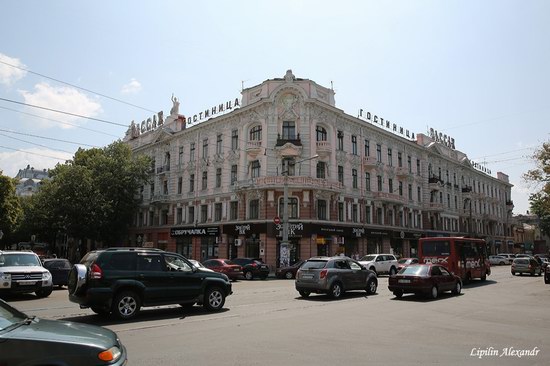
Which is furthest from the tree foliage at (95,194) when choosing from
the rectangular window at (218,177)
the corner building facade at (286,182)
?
the rectangular window at (218,177)

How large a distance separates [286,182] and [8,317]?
27570 millimetres

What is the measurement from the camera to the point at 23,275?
52.8ft

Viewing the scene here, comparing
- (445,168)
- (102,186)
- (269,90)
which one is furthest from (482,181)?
(102,186)

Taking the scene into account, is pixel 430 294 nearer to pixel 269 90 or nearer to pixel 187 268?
pixel 187 268

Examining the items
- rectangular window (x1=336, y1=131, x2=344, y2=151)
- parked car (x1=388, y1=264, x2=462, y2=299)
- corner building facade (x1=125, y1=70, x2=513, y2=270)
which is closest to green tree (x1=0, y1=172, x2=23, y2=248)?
corner building facade (x1=125, y1=70, x2=513, y2=270)

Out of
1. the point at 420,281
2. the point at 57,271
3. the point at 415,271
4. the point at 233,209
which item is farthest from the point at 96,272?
the point at 233,209

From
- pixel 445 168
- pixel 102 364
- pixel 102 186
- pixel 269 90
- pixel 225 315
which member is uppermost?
pixel 269 90

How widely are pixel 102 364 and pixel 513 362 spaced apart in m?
6.68

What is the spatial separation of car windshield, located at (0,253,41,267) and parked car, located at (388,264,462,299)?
14.9m

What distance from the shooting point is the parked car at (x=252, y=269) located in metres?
31.4

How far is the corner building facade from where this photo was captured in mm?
37375

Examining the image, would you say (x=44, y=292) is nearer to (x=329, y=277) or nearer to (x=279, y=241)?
(x=329, y=277)

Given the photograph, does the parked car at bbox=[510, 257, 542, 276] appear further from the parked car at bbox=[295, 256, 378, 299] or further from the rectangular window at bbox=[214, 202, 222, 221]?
the rectangular window at bbox=[214, 202, 222, 221]

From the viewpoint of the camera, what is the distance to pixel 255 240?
38250 mm
